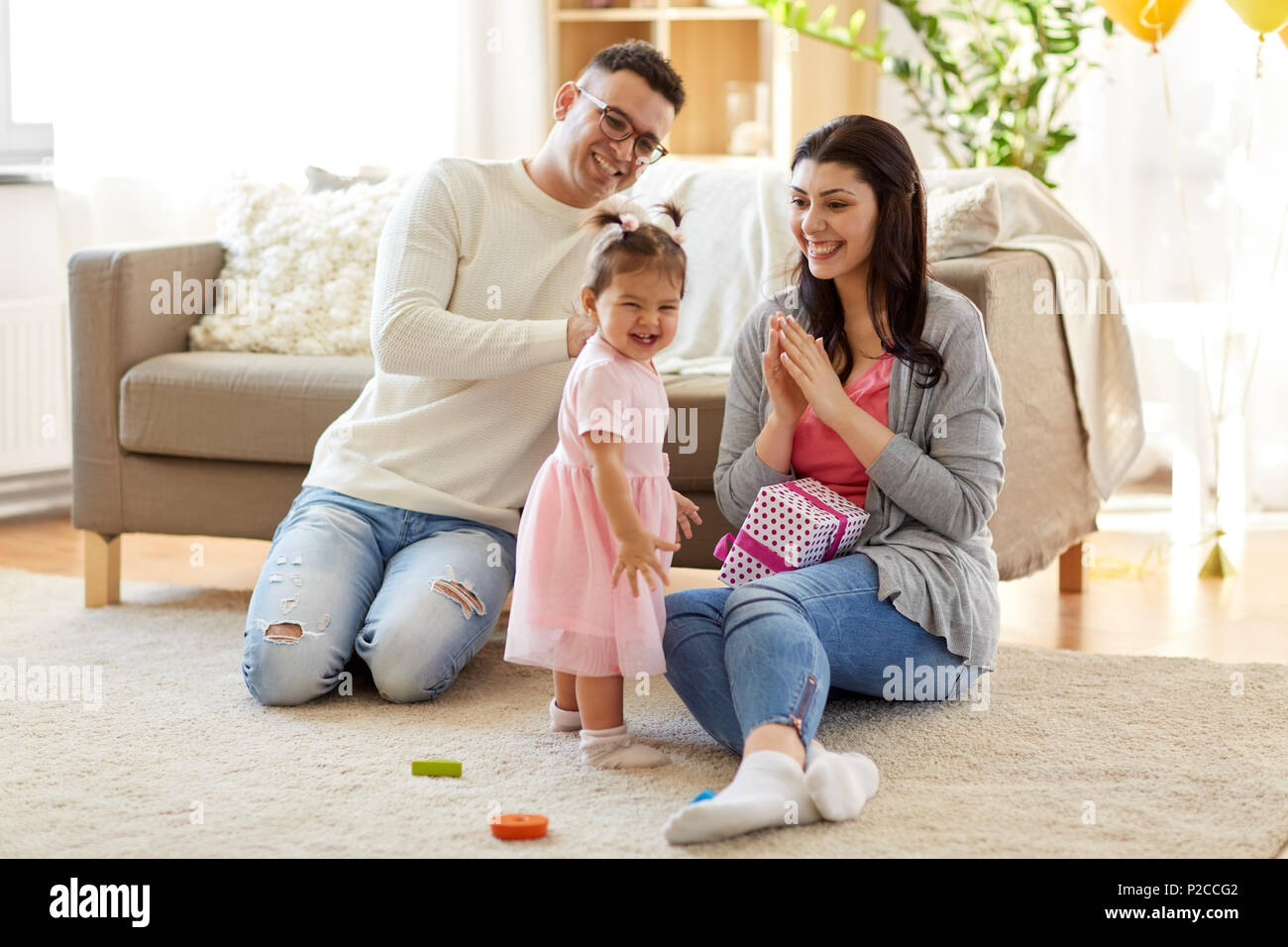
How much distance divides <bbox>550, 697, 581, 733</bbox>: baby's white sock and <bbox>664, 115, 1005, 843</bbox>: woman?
19 centimetres

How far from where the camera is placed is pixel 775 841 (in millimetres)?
1504

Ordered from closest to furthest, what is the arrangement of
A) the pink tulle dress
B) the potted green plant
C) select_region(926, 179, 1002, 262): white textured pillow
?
the pink tulle dress
select_region(926, 179, 1002, 262): white textured pillow
the potted green plant

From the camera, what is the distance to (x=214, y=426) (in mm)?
2561

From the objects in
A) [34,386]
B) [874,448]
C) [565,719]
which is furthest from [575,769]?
[34,386]

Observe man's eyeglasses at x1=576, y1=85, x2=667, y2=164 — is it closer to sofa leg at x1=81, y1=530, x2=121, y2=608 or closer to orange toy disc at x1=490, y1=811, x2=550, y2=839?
orange toy disc at x1=490, y1=811, x2=550, y2=839

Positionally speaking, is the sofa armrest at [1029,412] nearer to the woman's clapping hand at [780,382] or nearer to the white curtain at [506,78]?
the woman's clapping hand at [780,382]

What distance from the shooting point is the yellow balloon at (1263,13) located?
2.59m

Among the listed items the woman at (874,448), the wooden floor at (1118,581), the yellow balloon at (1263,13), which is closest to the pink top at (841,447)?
the woman at (874,448)

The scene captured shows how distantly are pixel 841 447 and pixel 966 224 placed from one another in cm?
67

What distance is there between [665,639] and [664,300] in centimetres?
43

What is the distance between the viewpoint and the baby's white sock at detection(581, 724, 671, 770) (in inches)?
69.3


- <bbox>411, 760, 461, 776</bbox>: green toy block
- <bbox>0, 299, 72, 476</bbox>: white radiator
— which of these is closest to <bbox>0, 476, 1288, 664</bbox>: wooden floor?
<bbox>0, 299, 72, 476</bbox>: white radiator

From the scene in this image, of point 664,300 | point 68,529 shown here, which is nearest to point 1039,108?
point 664,300

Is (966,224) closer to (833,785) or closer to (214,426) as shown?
(833,785)
